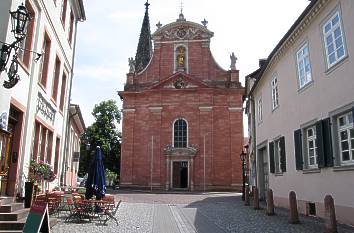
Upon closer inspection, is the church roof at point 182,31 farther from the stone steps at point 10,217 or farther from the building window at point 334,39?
the stone steps at point 10,217

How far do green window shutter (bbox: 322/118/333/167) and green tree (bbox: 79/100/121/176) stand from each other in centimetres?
4201

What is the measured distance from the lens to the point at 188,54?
41.7 metres

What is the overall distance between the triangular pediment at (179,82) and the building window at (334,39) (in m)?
28.1

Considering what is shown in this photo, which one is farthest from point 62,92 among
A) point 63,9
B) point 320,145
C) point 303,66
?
point 320,145

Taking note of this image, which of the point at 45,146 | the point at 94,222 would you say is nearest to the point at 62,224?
the point at 94,222

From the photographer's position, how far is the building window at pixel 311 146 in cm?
1262

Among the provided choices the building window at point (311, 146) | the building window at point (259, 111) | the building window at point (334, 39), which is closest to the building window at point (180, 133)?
Result: the building window at point (259, 111)

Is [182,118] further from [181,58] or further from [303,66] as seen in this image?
[303,66]

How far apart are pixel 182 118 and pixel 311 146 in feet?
88.8

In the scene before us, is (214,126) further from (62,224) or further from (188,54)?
(62,224)

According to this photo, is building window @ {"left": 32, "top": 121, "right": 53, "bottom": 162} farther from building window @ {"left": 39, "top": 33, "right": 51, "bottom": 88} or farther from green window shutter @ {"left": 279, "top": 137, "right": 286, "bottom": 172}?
green window shutter @ {"left": 279, "top": 137, "right": 286, "bottom": 172}

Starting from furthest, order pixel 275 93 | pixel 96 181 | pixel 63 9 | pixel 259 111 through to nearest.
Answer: pixel 259 111, pixel 275 93, pixel 63 9, pixel 96 181

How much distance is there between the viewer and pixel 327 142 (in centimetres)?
1108

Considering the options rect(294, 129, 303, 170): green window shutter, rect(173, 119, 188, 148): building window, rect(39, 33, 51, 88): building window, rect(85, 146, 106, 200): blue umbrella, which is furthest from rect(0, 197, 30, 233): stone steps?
rect(173, 119, 188, 148): building window
